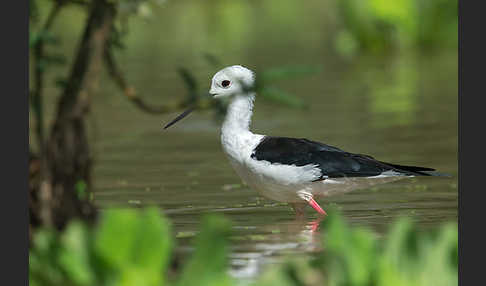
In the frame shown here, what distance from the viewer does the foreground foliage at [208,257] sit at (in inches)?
159

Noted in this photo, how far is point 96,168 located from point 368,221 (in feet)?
13.5

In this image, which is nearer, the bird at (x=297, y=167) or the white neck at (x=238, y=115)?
the bird at (x=297, y=167)

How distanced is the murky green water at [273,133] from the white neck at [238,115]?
2.13ft

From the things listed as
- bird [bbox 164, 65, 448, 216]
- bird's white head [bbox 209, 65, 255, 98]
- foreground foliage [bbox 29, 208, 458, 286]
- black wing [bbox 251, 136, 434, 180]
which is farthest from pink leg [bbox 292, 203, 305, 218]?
foreground foliage [bbox 29, 208, 458, 286]

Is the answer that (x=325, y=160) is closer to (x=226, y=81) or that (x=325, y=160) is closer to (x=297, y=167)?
(x=297, y=167)

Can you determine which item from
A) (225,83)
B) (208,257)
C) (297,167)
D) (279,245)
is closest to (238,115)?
(225,83)

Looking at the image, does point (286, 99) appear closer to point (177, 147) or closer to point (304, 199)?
point (304, 199)

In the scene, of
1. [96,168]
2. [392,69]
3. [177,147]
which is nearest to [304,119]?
[177,147]

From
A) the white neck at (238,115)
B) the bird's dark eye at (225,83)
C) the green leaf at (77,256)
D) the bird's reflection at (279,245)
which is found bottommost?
the bird's reflection at (279,245)

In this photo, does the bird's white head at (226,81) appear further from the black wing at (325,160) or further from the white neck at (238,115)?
the black wing at (325,160)

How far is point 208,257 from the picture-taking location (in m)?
4.13

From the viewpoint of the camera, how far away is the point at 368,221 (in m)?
8.38

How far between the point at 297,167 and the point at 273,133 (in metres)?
5.55

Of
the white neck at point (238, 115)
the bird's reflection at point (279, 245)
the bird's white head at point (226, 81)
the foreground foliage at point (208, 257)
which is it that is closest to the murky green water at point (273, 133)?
the bird's reflection at point (279, 245)
